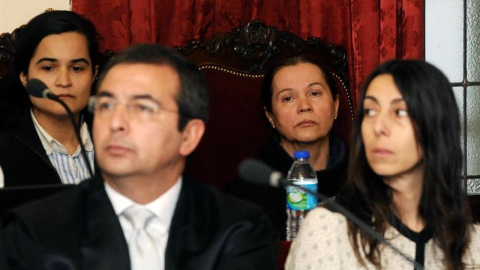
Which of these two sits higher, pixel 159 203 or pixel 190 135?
pixel 190 135

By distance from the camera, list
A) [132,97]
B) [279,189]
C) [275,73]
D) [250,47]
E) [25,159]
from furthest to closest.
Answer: [250,47] → [275,73] → [279,189] → [25,159] → [132,97]

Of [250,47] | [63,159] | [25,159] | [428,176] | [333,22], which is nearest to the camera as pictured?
[428,176]

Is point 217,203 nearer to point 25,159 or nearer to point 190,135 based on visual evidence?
point 190,135

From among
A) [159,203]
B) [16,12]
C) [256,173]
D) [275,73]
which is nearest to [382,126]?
[256,173]

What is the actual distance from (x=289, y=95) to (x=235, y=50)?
10.8 inches

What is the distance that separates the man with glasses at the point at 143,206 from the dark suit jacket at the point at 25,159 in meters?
0.83

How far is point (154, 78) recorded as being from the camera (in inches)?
75.3

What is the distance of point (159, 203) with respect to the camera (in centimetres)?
189

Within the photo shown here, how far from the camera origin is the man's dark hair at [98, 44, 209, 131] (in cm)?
195

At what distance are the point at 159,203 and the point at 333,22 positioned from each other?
1.68 meters

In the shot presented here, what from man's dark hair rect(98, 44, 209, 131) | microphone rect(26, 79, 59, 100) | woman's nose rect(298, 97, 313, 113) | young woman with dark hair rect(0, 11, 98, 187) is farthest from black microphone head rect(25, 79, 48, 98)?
woman's nose rect(298, 97, 313, 113)

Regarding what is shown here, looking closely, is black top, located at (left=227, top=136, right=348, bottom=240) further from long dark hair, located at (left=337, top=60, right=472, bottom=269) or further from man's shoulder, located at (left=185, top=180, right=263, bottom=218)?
man's shoulder, located at (left=185, top=180, right=263, bottom=218)

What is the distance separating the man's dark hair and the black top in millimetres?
889

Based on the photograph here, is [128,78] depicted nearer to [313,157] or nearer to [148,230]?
[148,230]
